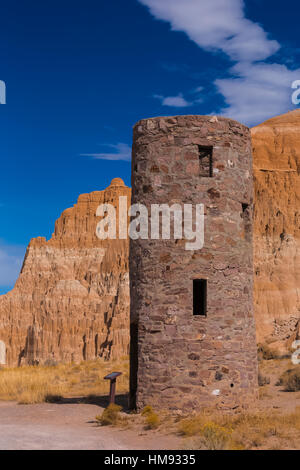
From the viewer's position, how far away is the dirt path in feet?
30.1

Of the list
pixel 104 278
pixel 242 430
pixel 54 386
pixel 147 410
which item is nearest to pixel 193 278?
pixel 147 410

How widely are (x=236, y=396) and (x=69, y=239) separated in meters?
60.4

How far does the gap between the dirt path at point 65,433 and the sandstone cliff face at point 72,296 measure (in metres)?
35.0

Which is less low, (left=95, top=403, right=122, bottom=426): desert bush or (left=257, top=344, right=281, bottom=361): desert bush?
(left=95, top=403, right=122, bottom=426): desert bush

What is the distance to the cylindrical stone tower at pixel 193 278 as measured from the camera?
39.8 feet

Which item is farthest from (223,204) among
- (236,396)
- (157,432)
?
(157,432)

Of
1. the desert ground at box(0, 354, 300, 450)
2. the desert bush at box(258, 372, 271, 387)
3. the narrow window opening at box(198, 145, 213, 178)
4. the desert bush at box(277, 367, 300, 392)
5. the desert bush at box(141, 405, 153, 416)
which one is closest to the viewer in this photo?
the desert ground at box(0, 354, 300, 450)

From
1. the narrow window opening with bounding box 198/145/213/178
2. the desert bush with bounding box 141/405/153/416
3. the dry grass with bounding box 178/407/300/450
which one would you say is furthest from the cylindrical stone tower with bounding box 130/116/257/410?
the dry grass with bounding box 178/407/300/450

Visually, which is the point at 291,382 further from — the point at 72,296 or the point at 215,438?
the point at 72,296

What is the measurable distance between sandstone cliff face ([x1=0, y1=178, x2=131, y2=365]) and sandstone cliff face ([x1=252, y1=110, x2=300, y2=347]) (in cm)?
1375

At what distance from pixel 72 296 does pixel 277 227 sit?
26.4m

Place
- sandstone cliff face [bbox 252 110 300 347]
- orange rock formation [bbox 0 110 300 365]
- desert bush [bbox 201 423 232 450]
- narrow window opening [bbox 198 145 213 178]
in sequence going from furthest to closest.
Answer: orange rock formation [bbox 0 110 300 365]
sandstone cliff face [bbox 252 110 300 347]
narrow window opening [bbox 198 145 213 178]
desert bush [bbox 201 423 232 450]

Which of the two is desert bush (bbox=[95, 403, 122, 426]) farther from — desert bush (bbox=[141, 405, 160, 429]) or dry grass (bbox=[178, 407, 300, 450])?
dry grass (bbox=[178, 407, 300, 450])

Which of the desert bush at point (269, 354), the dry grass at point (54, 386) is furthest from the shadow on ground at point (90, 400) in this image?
the desert bush at point (269, 354)
